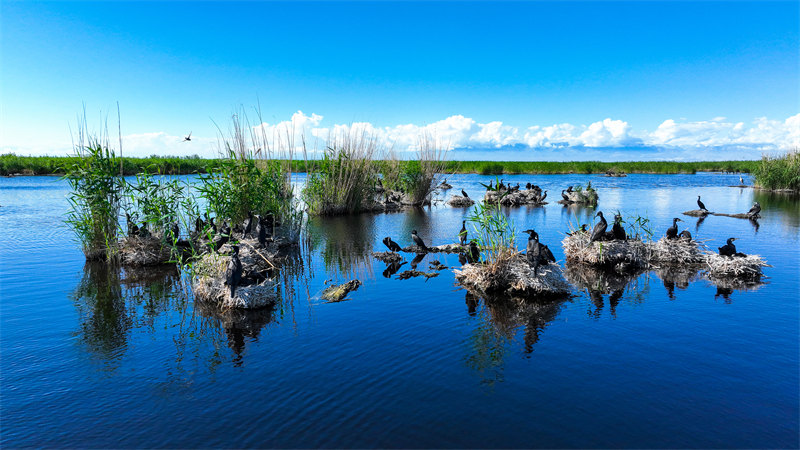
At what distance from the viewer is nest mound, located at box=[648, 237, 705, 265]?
44.0 ft

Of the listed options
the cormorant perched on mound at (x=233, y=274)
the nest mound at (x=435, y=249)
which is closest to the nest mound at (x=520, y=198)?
the nest mound at (x=435, y=249)

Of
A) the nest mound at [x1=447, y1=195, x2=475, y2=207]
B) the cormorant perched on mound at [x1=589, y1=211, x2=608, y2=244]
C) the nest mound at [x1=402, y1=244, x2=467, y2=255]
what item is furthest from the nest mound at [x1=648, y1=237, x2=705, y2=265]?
the nest mound at [x1=447, y1=195, x2=475, y2=207]

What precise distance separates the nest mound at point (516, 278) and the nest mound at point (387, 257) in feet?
11.6

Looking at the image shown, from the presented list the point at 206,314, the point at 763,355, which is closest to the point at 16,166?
the point at 206,314

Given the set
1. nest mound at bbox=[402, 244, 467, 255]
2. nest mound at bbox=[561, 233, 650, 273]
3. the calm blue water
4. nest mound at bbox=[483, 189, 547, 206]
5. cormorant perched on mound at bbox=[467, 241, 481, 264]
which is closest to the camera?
the calm blue water

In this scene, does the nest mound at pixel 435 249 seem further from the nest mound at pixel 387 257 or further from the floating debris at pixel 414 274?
the floating debris at pixel 414 274

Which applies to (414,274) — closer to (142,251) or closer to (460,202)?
(142,251)

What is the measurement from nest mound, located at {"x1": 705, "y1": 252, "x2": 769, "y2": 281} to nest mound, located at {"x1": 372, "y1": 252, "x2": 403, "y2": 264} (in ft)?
29.2

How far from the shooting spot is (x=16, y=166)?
52.8m

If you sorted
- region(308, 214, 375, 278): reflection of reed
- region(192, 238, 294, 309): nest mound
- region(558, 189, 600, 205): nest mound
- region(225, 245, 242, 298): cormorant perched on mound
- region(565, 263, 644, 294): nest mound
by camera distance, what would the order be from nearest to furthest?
1. region(225, 245, 242, 298): cormorant perched on mound
2. region(192, 238, 294, 309): nest mound
3. region(565, 263, 644, 294): nest mound
4. region(308, 214, 375, 278): reflection of reed
5. region(558, 189, 600, 205): nest mound

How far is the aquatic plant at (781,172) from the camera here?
118ft

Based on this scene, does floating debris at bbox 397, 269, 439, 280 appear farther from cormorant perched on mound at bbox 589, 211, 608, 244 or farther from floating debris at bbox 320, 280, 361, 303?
cormorant perched on mound at bbox 589, 211, 608, 244

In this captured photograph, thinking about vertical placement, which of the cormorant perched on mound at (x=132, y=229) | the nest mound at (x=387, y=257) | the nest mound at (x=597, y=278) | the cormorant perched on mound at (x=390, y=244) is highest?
the cormorant perched on mound at (x=132, y=229)

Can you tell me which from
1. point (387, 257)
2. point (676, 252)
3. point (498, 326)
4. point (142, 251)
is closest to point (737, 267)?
point (676, 252)
